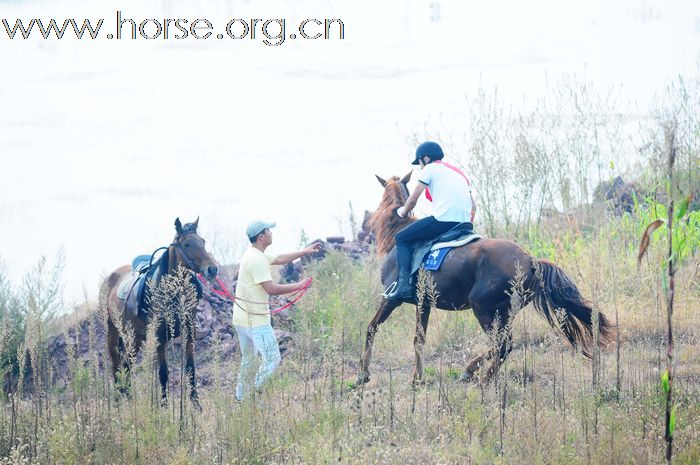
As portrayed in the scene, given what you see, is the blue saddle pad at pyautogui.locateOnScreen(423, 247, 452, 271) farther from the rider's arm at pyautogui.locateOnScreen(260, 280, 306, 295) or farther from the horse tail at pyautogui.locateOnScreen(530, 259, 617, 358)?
the rider's arm at pyautogui.locateOnScreen(260, 280, 306, 295)

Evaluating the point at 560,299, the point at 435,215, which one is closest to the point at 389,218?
the point at 435,215

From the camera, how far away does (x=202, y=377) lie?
1231 cm

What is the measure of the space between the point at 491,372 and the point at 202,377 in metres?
4.24

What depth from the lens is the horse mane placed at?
36.1 ft

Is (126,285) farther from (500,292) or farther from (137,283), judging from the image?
(500,292)

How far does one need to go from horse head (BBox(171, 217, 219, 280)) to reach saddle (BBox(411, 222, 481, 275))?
Answer: 2.15m

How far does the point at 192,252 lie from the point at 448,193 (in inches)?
110

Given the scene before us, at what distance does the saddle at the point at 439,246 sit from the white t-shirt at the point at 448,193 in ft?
0.46

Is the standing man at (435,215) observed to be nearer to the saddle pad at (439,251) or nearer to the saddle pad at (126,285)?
the saddle pad at (439,251)

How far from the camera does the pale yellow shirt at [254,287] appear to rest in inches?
372

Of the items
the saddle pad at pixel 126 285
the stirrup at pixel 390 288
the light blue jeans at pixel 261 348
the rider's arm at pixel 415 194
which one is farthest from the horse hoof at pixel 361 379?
the saddle pad at pixel 126 285

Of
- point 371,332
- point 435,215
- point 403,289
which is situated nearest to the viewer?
point 403,289

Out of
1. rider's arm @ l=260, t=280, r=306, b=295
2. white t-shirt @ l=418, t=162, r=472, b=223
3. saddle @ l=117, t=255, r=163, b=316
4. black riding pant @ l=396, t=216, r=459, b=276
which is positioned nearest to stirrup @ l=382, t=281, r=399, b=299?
black riding pant @ l=396, t=216, r=459, b=276

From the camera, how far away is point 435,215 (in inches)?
410
